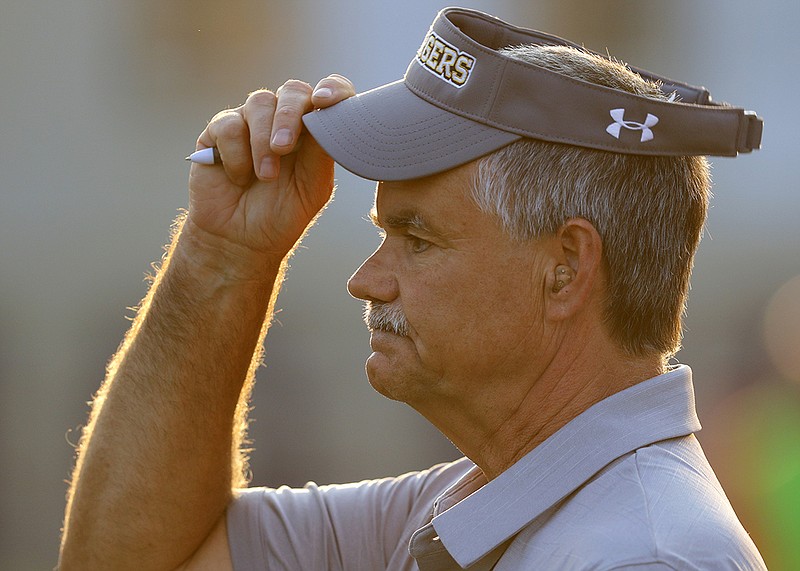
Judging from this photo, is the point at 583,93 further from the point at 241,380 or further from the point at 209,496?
the point at 209,496

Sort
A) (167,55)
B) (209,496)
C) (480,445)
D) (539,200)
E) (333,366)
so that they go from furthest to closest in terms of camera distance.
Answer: (167,55)
(333,366)
(209,496)
(480,445)
(539,200)

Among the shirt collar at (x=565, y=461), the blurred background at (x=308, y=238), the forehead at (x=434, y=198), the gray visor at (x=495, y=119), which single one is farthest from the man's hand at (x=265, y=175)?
the blurred background at (x=308, y=238)

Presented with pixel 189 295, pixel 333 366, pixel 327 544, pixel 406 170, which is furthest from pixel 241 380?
pixel 333 366

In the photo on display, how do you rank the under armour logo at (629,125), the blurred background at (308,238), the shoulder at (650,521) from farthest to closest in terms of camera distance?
1. the blurred background at (308,238)
2. the under armour logo at (629,125)
3. the shoulder at (650,521)

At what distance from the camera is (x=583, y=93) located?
6.70 feet

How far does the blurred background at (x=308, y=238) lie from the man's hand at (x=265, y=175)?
17.7 feet

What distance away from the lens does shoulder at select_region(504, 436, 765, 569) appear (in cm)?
167

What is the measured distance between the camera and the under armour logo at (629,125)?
6.64 feet

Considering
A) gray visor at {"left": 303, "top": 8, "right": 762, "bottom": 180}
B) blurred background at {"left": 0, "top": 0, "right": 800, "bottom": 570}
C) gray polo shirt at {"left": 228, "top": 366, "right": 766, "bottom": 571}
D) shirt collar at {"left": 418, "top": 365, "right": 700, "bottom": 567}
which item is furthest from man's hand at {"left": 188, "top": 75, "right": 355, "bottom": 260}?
blurred background at {"left": 0, "top": 0, "right": 800, "bottom": 570}

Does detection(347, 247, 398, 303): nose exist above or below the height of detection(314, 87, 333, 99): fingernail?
below

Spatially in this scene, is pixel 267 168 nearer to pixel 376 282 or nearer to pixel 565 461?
pixel 376 282

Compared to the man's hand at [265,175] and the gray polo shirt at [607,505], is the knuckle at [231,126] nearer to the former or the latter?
the man's hand at [265,175]

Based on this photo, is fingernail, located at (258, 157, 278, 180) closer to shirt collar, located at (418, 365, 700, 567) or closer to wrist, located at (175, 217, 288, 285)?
wrist, located at (175, 217, 288, 285)

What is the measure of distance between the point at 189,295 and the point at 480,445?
850mm
